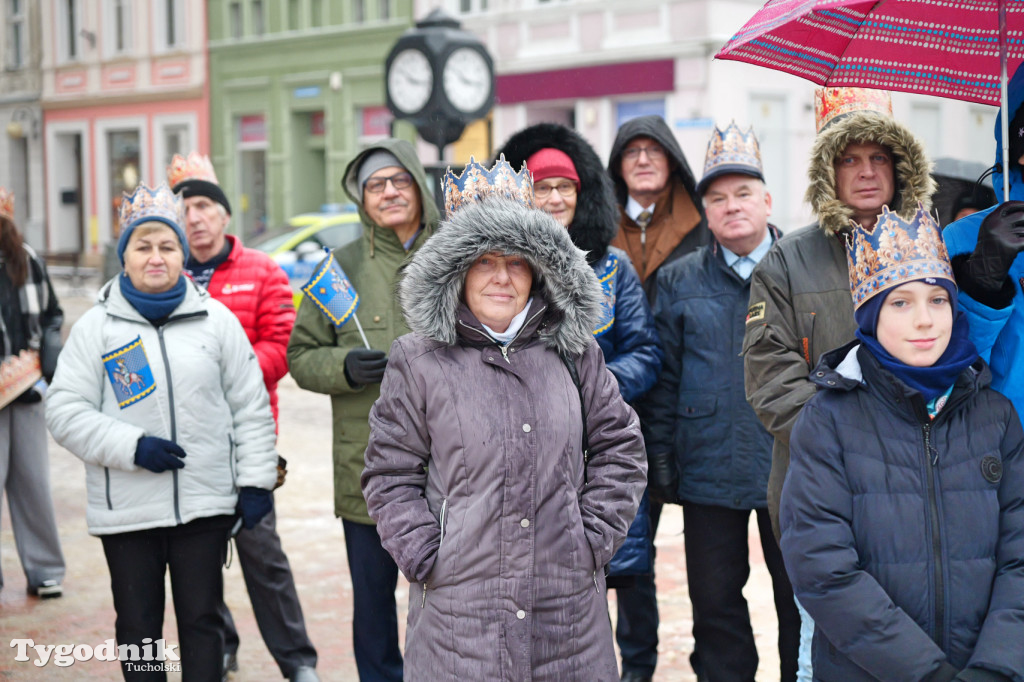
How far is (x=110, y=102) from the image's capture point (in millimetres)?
31250

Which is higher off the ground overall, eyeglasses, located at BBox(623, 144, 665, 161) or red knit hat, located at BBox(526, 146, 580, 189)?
eyeglasses, located at BBox(623, 144, 665, 161)

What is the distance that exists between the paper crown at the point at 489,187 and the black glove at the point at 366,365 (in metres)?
0.85

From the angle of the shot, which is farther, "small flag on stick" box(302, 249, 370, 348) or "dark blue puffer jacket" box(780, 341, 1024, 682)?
"small flag on stick" box(302, 249, 370, 348)

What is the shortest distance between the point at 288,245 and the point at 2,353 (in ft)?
31.7

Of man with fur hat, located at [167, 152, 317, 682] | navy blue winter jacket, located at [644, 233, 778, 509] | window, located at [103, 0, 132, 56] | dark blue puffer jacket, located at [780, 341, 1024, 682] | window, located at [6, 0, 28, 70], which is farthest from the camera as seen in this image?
window, located at [6, 0, 28, 70]

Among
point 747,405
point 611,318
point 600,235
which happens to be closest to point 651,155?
point 600,235

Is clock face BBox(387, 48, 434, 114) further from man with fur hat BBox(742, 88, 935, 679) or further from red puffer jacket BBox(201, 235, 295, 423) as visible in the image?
man with fur hat BBox(742, 88, 935, 679)

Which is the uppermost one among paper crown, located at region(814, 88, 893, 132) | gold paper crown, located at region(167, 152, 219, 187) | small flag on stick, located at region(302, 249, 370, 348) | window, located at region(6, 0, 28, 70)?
window, located at region(6, 0, 28, 70)

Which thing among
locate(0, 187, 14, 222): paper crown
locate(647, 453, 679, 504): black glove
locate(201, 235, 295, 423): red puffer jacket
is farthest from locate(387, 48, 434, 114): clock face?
locate(647, 453, 679, 504): black glove

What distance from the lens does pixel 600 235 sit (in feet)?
14.7

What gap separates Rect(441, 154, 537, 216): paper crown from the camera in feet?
11.1

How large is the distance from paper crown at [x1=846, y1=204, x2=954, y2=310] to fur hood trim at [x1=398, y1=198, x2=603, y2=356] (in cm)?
74

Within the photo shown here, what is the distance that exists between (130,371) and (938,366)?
8.49 feet

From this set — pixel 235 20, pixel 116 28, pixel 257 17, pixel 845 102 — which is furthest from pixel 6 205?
pixel 116 28
